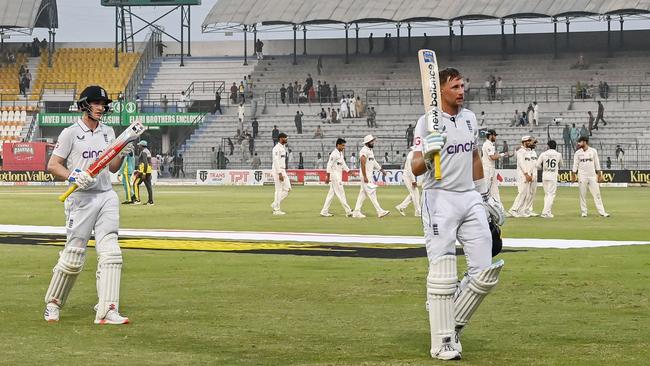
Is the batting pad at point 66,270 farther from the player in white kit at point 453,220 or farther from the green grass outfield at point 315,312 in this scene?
the player in white kit at point 453,220

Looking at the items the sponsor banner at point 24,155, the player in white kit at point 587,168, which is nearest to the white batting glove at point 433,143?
the player in white kit at point 587,168

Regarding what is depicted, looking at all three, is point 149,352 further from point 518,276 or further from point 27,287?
point 518,276

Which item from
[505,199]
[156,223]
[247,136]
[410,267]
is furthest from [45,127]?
[410,267]

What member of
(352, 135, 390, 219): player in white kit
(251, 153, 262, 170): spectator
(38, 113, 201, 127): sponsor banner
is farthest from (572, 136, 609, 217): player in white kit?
(38, 113, 201, 127): sponsor banner

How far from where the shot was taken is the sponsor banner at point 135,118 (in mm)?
70938

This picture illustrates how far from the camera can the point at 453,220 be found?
9.75m

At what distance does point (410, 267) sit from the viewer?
16906 millimetres

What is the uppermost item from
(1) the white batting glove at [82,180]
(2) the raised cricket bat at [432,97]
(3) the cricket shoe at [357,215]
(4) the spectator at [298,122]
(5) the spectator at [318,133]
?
(4) the spectator at [298,122]

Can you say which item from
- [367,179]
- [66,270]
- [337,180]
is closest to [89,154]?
[66,270]

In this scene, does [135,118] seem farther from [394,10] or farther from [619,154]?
[619,154]

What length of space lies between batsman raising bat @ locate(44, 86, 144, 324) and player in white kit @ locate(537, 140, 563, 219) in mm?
19909

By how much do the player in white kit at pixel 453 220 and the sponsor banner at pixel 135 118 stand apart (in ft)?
201

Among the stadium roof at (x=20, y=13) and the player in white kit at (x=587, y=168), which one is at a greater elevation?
the stadium roof at (x=20, y=13)

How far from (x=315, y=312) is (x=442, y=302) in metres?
2.91
